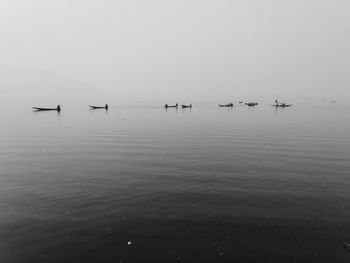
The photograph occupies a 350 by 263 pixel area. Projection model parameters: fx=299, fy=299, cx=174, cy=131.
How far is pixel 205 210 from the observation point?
15.9 m

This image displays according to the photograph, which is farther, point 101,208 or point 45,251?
point 101,208

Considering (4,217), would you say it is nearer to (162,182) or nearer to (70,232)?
(70,232)

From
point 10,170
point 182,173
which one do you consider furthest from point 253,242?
point 10,170

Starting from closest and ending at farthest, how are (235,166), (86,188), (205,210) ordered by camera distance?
(205,210), (86,188), (235,166)

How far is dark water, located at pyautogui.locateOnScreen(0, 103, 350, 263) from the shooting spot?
12.1 m

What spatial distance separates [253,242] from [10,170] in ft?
66.5

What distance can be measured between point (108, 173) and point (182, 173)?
5.76 metres

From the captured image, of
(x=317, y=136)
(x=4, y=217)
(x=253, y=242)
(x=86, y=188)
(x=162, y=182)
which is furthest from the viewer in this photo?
(x=317, y=136)

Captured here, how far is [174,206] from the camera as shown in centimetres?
1641

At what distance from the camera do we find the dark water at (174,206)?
1209 cm

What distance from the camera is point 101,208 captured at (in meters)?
16.0

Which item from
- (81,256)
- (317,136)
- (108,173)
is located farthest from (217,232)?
(317,136)

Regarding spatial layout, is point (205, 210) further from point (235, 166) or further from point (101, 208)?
point (235, 166)

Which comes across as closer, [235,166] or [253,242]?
[253,242]
